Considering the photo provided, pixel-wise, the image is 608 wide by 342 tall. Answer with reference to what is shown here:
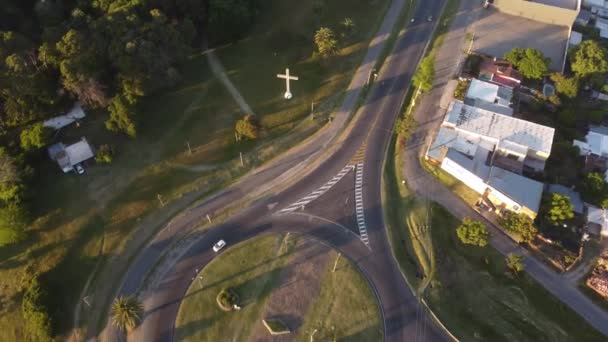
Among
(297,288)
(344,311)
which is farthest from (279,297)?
(344,311)

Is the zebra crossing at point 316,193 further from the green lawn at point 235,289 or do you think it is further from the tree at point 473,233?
the tree at point 473,233

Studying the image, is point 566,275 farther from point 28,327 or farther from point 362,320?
point 28,327

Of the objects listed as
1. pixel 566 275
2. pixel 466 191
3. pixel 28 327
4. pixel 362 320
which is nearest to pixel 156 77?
pixel 28 327

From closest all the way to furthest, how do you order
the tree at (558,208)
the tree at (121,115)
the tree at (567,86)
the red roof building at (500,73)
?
the tree at (558,208), the tree at (121,115), the tree at (567,86), the red roof building at (500,73)

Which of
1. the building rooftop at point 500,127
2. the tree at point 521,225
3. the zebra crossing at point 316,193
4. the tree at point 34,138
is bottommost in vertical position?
the tree at point 521,225

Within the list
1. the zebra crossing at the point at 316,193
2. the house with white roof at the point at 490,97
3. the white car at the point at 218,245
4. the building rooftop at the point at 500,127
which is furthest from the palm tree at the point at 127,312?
the house with white roof at the point at 490,97

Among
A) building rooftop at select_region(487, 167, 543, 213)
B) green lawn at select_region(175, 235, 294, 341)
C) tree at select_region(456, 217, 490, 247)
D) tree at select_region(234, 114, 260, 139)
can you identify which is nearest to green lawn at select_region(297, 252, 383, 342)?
green lawn at select_region(175, 235, 294, 341)
